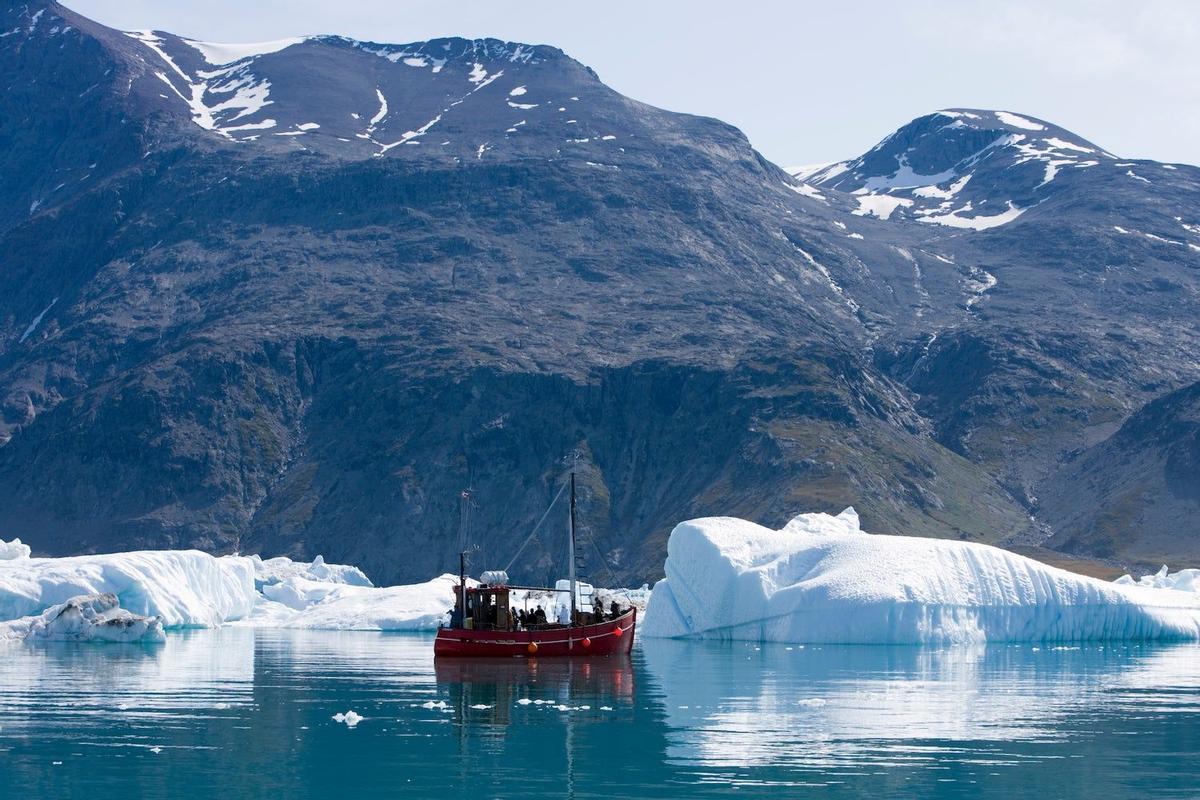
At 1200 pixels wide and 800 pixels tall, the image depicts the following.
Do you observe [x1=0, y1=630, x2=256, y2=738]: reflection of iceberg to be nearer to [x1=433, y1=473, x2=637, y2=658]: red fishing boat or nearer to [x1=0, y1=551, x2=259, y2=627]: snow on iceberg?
[x1=0, y1=551, x2=259, y2=627]: snow on iceberg

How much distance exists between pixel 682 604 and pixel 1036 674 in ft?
100

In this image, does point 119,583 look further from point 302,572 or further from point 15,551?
point 302,572

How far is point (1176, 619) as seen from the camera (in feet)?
328

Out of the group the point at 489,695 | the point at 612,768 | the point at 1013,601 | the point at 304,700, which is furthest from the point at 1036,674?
the point at 612,768

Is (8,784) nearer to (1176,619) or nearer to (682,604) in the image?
(682,604)

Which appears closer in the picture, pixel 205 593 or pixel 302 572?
pixel 205 593

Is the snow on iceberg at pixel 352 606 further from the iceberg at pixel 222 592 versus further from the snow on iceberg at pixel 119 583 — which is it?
the snow on iceberg at pixel 119 583

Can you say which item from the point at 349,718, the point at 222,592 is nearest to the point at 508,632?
the point at 349,718

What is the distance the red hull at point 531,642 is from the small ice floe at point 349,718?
1016 inches

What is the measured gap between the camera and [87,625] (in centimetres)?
9812

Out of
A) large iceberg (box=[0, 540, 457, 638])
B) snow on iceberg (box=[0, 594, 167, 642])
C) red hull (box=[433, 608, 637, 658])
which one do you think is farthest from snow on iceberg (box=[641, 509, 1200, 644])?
snow on iceberg (box=[0, 594, 167, 642])

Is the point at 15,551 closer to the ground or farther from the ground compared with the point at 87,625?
farther from the ground

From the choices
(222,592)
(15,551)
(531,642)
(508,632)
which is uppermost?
(15,551)

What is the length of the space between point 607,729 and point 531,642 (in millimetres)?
29702
